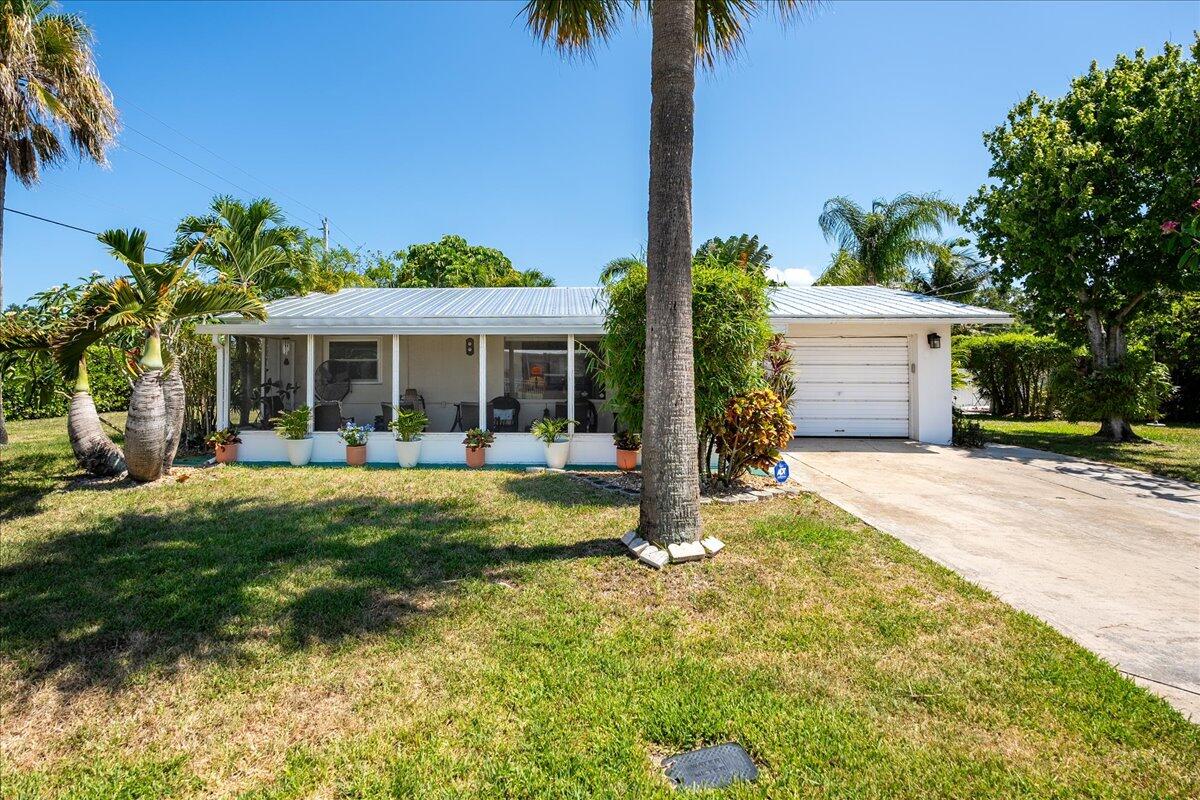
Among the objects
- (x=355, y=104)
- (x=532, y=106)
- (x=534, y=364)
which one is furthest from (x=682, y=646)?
(x=355, y=104)

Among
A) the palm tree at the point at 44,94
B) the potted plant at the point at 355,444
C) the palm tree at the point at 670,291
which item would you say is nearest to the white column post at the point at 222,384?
the potted plant at the point at 355,444

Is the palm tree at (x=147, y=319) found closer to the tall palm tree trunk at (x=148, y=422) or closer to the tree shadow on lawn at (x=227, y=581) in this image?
the tall palm tree trunk at (x=148, y=422)

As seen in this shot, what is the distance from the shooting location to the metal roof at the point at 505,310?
991cm

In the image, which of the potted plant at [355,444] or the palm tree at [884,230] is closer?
the potted plant at [355,444]

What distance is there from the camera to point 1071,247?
1194cm

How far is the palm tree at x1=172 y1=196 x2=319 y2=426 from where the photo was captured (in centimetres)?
1056

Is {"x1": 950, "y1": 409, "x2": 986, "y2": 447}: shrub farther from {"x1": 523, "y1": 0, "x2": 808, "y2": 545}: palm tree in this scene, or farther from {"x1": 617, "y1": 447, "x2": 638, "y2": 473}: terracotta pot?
{"x1": 523, "y1": 0, "x2": 808, "y2": 545}: palm tree

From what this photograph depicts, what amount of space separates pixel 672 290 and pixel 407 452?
6.78m

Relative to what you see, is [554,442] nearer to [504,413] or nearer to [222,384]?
[504,413]

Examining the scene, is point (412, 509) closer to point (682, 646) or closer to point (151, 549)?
point (151, 549)

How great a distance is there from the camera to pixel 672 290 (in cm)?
489

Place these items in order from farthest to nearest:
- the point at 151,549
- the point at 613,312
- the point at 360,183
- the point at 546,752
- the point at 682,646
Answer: the point at 360,183
the point at 613,312
the point at 151,549
the point at 682,646
the point at 546,752

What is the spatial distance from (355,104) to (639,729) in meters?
20.1

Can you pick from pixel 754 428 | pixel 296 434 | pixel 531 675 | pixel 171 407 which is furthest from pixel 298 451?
pixel 531 675
